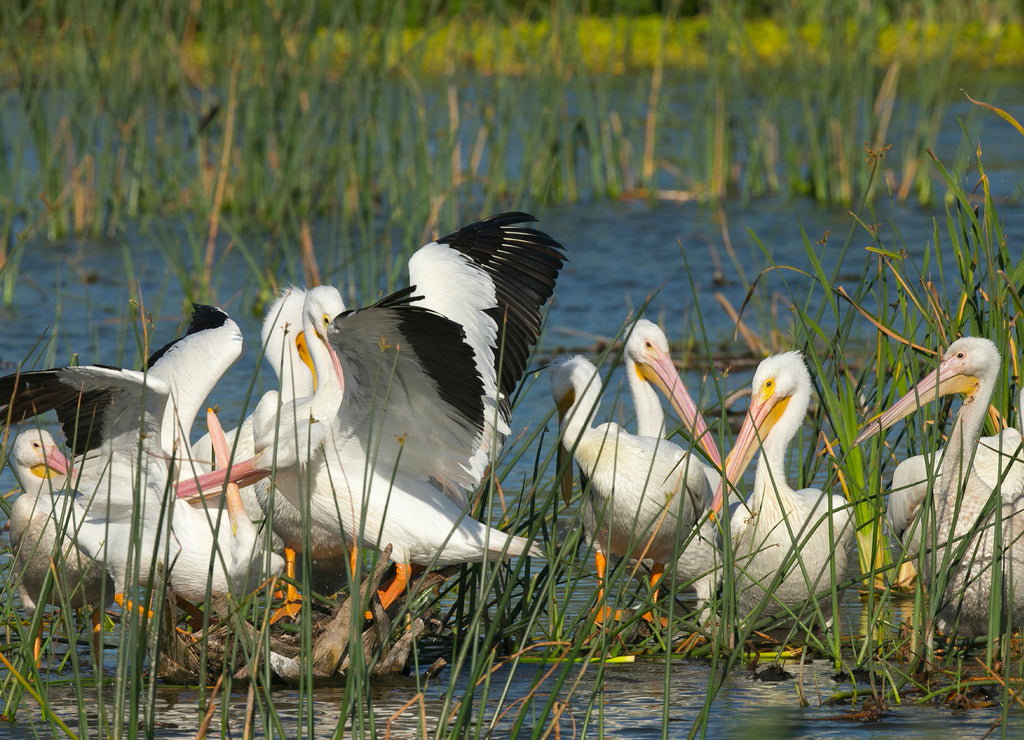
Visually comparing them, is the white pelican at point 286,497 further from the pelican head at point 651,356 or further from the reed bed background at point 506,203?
the pelican head at point 651,356

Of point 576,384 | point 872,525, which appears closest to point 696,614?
point 872,525

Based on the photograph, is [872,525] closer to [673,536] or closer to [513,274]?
[673,536]

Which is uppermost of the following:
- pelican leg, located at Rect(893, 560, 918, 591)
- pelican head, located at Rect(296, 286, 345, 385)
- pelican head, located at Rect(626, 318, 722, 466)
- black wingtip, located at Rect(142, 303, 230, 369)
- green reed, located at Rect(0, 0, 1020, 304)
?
green reed, located at Rect(0, 0, 1020, 304)

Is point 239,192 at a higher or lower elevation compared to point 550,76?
lower

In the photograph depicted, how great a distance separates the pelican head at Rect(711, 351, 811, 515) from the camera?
5.15 m

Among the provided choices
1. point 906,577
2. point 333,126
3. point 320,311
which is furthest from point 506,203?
point 906,577

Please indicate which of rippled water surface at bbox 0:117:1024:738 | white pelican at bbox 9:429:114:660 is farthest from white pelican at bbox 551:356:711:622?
white pelican at bbox 9:429:114:660

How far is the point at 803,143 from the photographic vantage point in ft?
48.9

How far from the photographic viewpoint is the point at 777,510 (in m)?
4.94

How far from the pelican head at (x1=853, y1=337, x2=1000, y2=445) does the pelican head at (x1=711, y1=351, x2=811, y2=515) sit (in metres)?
0.60

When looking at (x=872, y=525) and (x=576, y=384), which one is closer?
(x=872, y=525)

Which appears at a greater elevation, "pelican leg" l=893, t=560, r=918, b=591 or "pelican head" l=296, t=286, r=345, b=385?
"pelican head" l=296, t=286, r=345, b=385

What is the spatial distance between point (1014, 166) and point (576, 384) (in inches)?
424

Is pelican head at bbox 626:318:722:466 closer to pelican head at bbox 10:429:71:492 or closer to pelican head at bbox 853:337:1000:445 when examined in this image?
pelican head at bbox 853:337:1000:445
